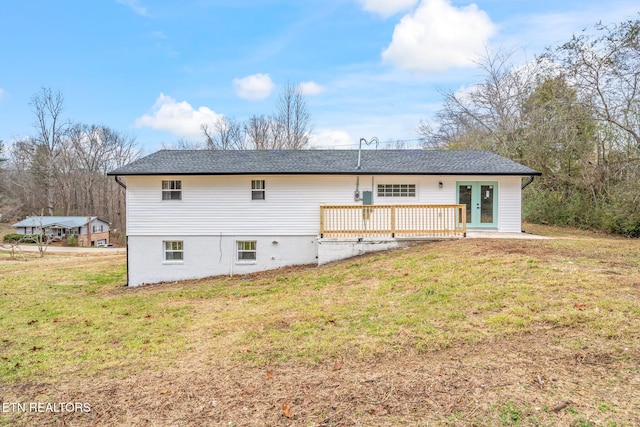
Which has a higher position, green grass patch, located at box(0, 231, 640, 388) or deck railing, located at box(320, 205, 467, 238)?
deck railing, located at box(320, 205, 467, 238)

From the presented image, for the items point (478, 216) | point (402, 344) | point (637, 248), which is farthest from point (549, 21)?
point (402, 344)

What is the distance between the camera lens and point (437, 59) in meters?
23.3

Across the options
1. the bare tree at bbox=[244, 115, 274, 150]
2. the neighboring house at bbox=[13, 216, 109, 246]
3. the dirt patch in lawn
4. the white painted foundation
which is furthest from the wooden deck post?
the neighboring house at bbox=[13, 216, 109, 246]

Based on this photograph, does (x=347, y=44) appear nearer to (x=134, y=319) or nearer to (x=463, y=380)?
(x=134, y=319)

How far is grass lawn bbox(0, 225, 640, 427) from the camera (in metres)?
3.22

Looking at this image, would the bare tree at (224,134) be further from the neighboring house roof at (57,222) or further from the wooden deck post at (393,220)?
the wooden deck post at (393,220)

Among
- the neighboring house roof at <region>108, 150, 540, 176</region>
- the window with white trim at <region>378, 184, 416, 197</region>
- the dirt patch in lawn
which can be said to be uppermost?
the neighboring house roof at <region>108, 150, 540, 176</region>

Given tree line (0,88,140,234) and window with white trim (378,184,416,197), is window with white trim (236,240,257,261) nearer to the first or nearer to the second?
window with white trim (378,184,416,197)

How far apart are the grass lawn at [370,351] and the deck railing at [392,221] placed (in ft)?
9.95

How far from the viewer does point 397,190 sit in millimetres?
12859

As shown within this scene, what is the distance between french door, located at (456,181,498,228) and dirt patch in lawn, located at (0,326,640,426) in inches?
353

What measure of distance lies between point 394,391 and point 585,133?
1906 centimetres

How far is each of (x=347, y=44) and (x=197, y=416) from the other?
731 inches

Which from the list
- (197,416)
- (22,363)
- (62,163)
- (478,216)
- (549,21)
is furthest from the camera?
(62,163)
